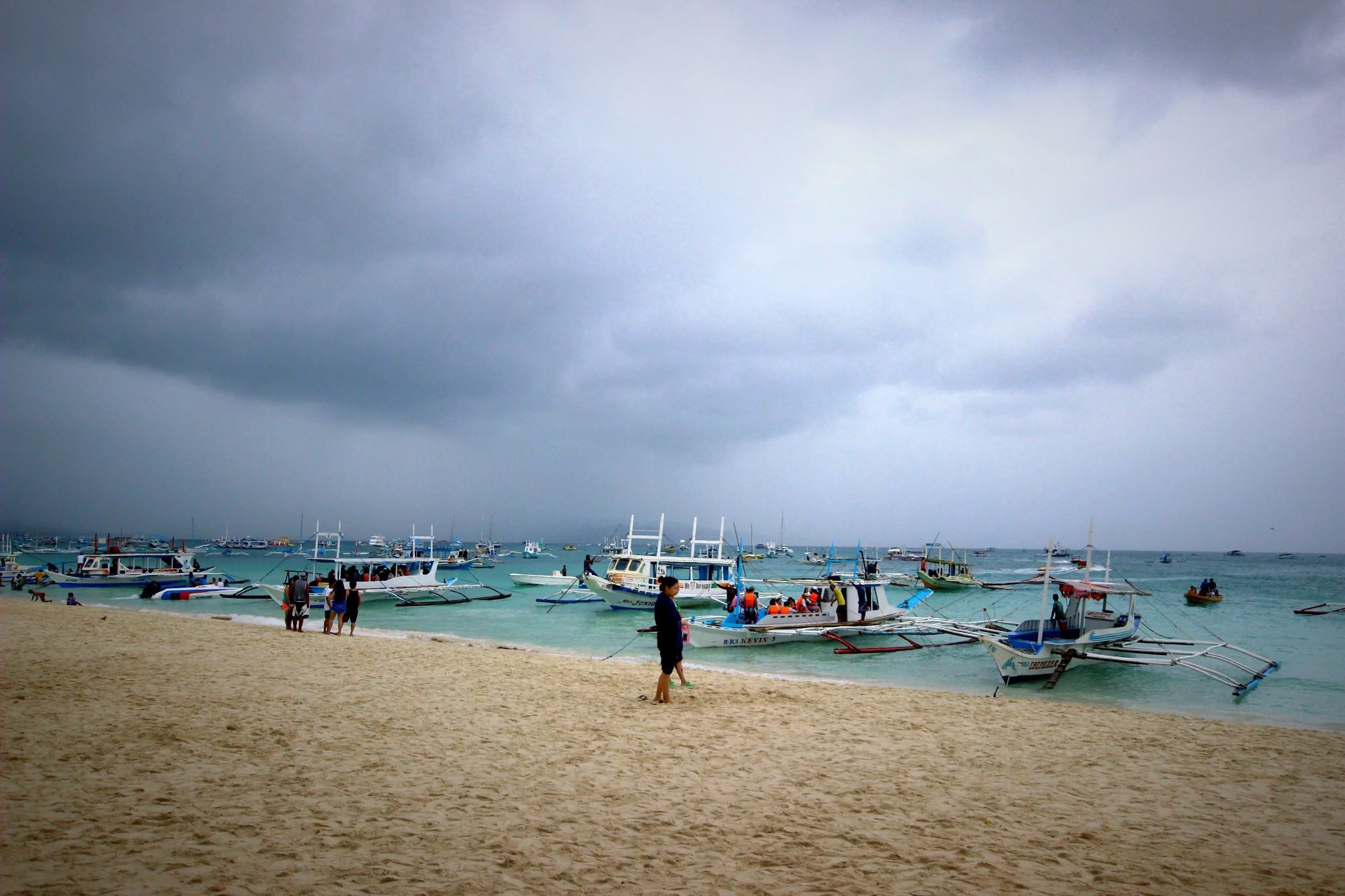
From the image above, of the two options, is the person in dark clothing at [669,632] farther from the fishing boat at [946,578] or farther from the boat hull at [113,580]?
the fishing boat at [946,578]

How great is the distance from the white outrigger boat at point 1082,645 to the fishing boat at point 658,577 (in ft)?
47.6

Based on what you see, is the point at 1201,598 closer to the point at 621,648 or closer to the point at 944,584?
the point at 944,584

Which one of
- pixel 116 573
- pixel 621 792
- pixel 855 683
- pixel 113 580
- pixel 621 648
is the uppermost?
pixel 621 792

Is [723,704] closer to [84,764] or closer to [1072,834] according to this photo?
[1072,834]

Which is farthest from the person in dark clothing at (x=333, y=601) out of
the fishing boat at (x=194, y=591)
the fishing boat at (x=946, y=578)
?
the fishing boat at (x=946, y=578)

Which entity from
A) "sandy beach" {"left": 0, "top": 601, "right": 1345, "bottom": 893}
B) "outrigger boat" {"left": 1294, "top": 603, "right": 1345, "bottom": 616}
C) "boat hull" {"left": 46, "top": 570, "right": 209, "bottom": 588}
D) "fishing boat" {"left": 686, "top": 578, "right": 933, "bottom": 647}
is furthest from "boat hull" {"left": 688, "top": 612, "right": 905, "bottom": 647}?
"boat hull" {"left": 46, "top": 570, "right": 209, "bottom": 588}

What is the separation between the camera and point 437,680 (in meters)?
12.4

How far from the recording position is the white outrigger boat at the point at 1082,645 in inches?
643

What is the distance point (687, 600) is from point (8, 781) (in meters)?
29.7

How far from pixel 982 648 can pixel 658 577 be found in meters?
14.4

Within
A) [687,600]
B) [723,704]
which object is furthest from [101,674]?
[687,600]

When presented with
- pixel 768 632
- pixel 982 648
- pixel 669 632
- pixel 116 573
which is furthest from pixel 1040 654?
pixel 116 573

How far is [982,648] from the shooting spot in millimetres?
22719

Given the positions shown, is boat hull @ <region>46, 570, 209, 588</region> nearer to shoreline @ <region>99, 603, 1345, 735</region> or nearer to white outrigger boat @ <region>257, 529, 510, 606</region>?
white outrigger boat @ <region>257, 529, 510, 606</region>
